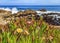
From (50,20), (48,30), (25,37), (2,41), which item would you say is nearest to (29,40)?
(25,37)

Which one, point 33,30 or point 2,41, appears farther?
point 33,30

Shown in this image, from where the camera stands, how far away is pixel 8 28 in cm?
407

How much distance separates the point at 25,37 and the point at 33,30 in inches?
14.9

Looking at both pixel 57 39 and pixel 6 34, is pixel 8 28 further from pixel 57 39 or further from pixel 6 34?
pixel 57 39

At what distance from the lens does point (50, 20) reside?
7.72 metres

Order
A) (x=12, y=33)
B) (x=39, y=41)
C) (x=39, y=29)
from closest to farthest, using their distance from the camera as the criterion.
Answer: (x=39, y=41) → (x=12, y=33) → (x=39, y=29)

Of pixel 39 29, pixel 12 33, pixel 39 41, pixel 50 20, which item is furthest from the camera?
pixel 50 20

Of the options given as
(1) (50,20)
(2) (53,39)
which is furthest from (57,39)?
(1) (50,20)

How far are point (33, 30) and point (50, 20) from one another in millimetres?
3868

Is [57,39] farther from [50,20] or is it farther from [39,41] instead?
[50,20]

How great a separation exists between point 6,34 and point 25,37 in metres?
0.26

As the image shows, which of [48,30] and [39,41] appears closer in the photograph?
[39,41]

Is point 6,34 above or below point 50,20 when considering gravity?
above

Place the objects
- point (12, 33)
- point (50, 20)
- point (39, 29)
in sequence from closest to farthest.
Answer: point (12, 33) < point (39, 29) < point (50, 20)
